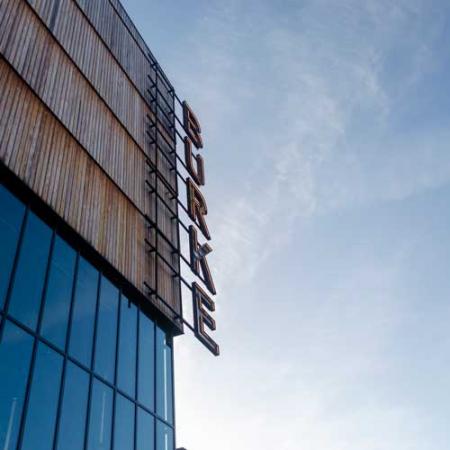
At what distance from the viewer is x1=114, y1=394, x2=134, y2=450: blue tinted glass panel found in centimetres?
1733

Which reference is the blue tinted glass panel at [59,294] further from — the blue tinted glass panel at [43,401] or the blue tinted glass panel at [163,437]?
the blue tinted glass panel at [163,437]

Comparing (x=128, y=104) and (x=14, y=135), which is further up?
(x=128, y=104)

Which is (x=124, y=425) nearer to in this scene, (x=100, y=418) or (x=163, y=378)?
(x=100, y=418)

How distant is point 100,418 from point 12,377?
4296 millimetres

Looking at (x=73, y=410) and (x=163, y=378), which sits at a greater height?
(x=163, y=378)

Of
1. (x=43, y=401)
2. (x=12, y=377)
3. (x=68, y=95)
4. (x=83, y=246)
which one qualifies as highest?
(x=68, y=95)

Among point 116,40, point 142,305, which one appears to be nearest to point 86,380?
point 142,305

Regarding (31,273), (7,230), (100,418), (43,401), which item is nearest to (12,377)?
(43,401)

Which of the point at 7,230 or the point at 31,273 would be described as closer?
the point at 7,230

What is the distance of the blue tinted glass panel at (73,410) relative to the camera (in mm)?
14562

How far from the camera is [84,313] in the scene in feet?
58.8

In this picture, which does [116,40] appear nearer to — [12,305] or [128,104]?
[128,104]

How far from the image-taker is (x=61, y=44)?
72.8 feet

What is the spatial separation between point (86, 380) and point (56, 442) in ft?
8.72
